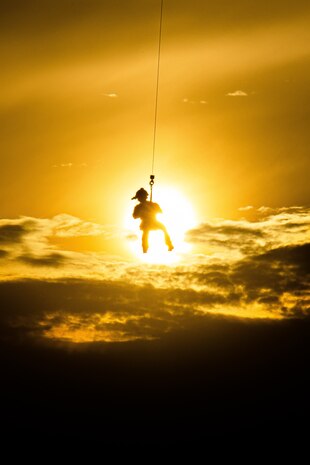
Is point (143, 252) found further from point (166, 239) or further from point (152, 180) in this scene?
point (152, 180)

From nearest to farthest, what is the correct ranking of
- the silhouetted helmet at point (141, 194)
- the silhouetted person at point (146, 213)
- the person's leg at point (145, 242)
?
the silhouetted helmet at point (141, 194) < the silhouetted person at point (146, 213) < the person's leg at point (145, 242)

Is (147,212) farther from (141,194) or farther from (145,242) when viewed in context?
(145,242)

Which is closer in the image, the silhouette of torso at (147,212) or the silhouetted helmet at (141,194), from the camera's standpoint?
the silhouetted helmet at (141,194)

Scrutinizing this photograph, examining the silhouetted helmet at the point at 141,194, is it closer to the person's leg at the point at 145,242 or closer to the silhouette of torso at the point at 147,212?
the silhouette of torso at the point at 147,212

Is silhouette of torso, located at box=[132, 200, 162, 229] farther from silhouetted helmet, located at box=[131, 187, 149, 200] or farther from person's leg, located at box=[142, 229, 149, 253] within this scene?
Result: person's leg, located at box=[142, 229, 149, 253]

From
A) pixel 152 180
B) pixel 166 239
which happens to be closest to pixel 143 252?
pixel 166 239

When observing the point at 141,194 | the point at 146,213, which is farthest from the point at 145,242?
the point at 141,194

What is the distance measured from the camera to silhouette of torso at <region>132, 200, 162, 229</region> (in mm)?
28703

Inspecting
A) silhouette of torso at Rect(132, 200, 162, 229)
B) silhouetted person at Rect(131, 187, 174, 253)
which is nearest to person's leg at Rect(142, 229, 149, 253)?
silhouetted person at Rect(131, 187, 174, 253)

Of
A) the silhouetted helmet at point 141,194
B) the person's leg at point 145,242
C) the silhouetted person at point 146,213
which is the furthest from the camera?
the person's leg at point 145,242

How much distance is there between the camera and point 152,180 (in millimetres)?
27391

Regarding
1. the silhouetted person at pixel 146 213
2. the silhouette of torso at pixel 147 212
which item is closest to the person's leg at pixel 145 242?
the silhouetted person at pixel 146 213

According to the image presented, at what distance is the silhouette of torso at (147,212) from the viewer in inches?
1130

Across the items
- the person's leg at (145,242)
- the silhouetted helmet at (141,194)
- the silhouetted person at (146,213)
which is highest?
the silhouetted helmet at (141,194)
